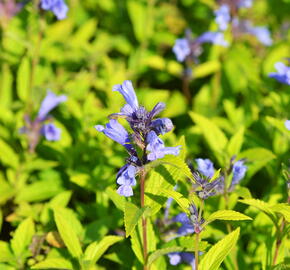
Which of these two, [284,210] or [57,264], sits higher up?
[284,210]

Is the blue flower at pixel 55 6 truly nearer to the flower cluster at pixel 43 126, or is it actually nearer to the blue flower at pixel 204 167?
the flower cluster at pixel 43 126

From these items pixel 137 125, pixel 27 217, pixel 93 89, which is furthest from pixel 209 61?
pixel 137 125

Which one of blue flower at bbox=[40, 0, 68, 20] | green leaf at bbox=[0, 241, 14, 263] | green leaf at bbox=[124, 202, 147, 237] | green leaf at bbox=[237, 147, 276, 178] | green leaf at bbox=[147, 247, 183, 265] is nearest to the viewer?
green leaf at bbox=[124, 202, 147, 237]

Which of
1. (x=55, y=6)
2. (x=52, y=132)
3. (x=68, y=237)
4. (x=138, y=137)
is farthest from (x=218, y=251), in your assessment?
(x=55, y=6)

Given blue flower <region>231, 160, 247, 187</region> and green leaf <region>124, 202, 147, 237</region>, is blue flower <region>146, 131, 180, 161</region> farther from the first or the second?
blue flower <region>231, 160, 247, 187</region>

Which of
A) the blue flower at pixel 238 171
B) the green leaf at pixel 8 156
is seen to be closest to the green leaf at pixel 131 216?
the blue flower at pixel 238 171

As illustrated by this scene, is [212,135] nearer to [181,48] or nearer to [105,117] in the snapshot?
[105,117]

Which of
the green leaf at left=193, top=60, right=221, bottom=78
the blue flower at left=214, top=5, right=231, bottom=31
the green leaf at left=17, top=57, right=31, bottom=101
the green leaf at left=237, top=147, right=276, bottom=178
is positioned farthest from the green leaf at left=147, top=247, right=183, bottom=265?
the blue flower at left=214, top=5, right=231, bottom=31
